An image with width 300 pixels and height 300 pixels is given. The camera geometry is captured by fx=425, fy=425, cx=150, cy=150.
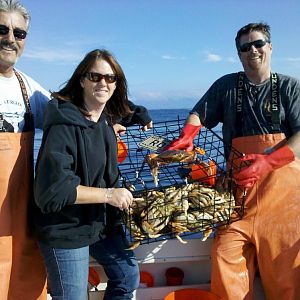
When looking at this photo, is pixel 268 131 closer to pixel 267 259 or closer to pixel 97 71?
pixel 267 259

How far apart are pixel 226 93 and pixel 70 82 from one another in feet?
5.19

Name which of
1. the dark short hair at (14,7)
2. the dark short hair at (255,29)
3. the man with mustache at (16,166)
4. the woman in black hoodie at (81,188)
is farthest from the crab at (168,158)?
the dark short hair at (14,7)

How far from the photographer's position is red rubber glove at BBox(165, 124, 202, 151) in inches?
133

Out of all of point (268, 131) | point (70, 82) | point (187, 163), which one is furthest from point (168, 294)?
point (70, 82)

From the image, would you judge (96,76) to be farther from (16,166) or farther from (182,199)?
(182,199)

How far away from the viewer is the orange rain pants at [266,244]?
3.30 meters

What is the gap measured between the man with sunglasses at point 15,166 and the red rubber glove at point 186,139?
42.9 inches

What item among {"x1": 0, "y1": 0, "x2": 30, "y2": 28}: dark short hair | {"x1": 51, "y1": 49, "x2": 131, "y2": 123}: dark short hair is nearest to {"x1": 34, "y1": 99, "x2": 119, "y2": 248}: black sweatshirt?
{"x1": 51, "y1": 49, "x2": 131, "y2": 123}: dark short hair

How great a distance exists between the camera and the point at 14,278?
9.67 ft

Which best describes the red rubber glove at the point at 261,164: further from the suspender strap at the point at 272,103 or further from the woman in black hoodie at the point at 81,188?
the woman in black hoodie at the point at 81,188

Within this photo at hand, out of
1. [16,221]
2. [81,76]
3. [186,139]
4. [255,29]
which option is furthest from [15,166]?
[255,29]

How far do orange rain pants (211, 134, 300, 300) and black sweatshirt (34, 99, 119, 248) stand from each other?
109cm

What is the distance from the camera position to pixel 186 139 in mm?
3529

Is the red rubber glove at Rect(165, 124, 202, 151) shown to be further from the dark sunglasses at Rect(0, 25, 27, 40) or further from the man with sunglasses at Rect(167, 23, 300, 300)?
the dark sunglasses at Rect(0, 25, 27, 40)
